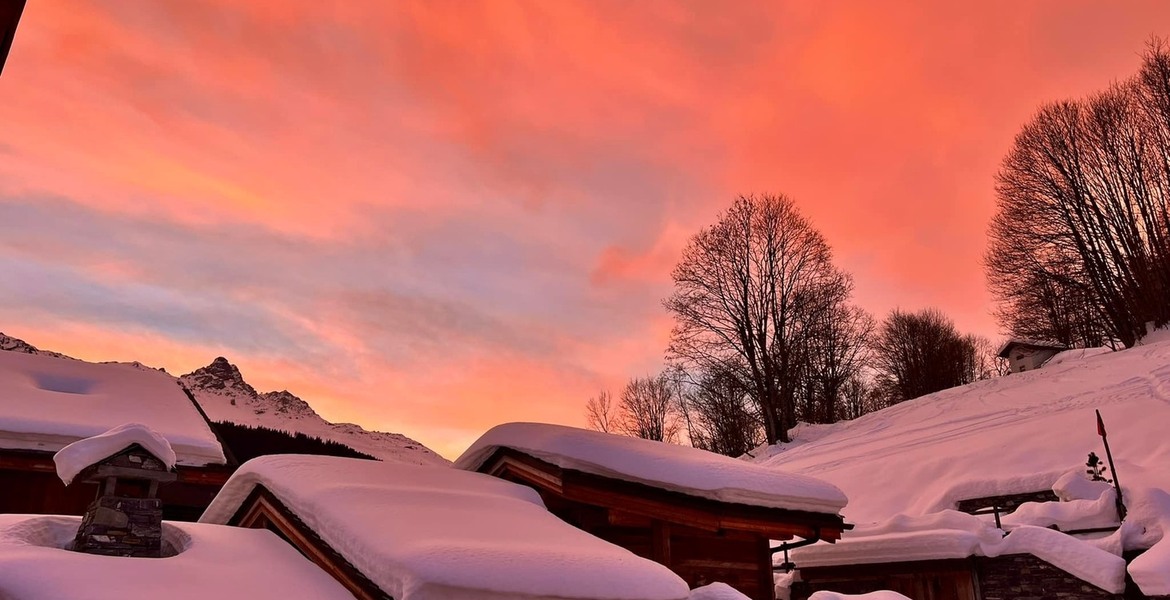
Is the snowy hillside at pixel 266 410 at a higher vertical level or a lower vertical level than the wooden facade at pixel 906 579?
higher

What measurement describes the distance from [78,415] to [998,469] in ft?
66.0

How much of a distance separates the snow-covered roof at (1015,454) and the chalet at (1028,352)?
8.28 m

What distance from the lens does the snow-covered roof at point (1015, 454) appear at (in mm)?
13859

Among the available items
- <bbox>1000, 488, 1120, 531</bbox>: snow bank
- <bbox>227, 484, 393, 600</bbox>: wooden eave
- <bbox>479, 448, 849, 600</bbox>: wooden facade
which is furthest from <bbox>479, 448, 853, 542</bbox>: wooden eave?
<bbox>1000, 488, 1120, 531</bbox>: snow bank

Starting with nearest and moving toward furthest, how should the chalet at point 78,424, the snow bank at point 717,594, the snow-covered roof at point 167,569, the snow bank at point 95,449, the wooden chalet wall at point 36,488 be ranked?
the snow-covered roof at point 167,569 < the snow bank at point 95,449 < the snow bank at point 717,594 < the wooden chalet wall at point 36,488 < the chalet at point 78,424

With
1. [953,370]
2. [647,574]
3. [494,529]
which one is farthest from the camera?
[953,370]

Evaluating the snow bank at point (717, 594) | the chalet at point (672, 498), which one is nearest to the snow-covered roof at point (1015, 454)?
the chalet at point (672, 498)

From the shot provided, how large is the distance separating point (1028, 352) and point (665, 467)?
3818 cm

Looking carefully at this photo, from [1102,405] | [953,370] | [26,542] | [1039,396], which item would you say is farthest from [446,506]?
[953,370]

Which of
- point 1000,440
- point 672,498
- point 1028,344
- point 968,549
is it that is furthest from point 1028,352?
point 672,498

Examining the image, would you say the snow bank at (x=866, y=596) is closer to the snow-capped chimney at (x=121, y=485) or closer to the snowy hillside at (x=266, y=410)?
the snow-capped chimney at (x=121, y=485)

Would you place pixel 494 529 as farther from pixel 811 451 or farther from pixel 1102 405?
pixel 811 451

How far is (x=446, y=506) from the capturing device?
6.51 meters

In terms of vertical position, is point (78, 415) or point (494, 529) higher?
point (78, 415)
